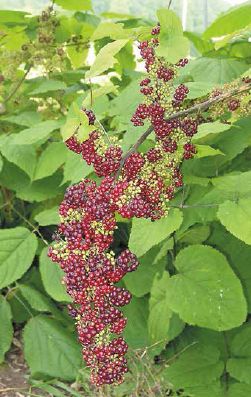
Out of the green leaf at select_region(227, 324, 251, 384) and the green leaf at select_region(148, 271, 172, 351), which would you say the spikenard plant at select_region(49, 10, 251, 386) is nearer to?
the green leaf at select_region(148, 271, 172, 351)

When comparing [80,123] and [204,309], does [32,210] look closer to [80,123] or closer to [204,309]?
[204,309]

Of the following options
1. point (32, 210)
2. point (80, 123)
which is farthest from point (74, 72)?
point (80, 123)

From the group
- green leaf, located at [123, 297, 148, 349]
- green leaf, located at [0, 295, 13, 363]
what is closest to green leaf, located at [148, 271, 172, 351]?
green leaf, located at [123, 297, 148, 349]

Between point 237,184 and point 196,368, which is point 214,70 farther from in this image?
point 196,368

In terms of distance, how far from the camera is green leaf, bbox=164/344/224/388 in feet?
9.28

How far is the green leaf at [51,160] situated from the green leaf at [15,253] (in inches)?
13.0

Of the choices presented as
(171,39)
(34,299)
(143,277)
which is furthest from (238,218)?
(34,299)

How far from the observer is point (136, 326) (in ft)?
10.7

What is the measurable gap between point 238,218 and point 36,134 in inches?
46.5

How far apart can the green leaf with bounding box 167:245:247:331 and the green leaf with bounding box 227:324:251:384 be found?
33 cm

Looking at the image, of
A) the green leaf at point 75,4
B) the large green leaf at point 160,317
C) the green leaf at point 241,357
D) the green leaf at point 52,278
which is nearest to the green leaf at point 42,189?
the green leaf at point 52,278

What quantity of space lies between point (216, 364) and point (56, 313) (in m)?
1.06

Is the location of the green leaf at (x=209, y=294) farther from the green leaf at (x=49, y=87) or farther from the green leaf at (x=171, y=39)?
the green leaf at (x=49, y=87)

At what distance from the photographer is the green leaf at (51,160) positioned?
3176 millimetres
